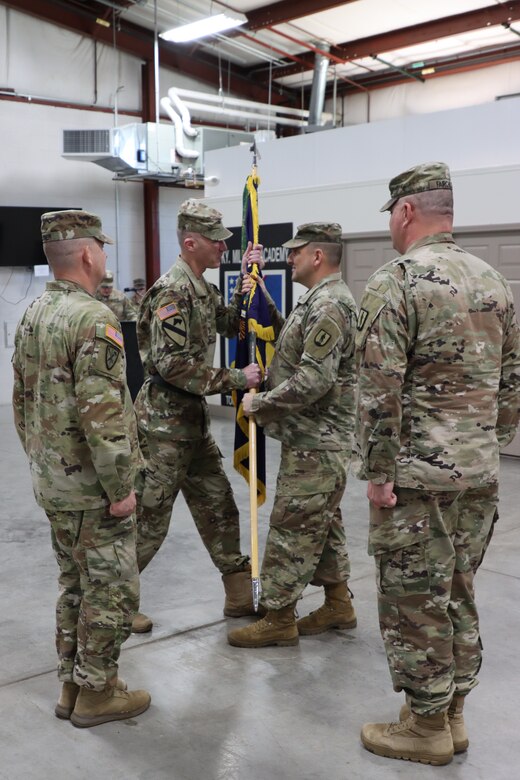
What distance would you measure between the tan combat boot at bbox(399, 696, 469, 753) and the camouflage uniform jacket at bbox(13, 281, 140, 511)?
3.96ft

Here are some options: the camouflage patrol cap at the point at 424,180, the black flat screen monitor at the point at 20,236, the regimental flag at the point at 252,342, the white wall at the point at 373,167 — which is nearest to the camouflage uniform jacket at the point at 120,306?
the white wall at the point at 373,167

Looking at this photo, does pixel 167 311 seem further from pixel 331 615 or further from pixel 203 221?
pixel 331 615

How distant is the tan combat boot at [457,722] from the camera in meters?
2.51

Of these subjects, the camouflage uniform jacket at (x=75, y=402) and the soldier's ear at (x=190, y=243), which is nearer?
the camouflage uniform jacket at (x=75, y=402)

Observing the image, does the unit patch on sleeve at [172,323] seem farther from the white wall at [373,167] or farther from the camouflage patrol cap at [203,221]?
the white wall at [373,167]

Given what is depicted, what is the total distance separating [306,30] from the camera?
11.7 metres

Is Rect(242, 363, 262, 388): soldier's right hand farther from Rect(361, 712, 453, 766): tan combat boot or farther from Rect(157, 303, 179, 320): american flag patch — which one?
Rect(361, 712, 453, 766): tan combat boot

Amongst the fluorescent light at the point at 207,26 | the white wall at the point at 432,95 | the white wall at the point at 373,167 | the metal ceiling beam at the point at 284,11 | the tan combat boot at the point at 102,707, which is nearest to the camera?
the tan combat boot at the point at 102,707

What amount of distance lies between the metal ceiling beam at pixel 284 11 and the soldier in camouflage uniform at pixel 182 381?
7.75 metres

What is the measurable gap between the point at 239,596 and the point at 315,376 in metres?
1.17

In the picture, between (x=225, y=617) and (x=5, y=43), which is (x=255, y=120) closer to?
(x=5, y=43)

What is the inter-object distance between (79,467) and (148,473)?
0.83 meters

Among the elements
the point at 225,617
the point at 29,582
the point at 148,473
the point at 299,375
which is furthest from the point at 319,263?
the point at 29,582

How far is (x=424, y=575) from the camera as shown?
91.9 inches
